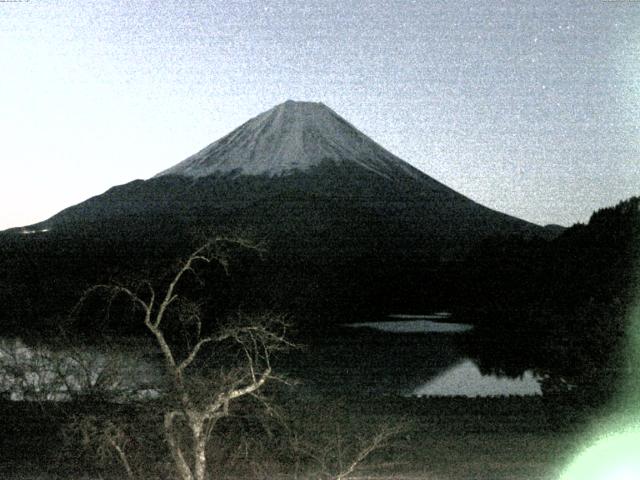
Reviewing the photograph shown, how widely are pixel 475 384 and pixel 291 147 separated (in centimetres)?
8707

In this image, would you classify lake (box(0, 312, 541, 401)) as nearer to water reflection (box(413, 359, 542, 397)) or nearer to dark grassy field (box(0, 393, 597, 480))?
water reflection (box(413, 359, 542, 397))

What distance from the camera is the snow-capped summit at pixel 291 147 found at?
4117 inches

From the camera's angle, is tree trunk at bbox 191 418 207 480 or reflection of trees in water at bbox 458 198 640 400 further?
reflection of trees in water at bbox 458 198 640 400

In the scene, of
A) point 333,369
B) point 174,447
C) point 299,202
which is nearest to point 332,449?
point 174,447

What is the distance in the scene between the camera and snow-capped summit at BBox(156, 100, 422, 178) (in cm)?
10456

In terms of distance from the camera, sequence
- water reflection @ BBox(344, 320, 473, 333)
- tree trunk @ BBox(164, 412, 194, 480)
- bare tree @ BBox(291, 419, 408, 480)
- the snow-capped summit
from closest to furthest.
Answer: tree trunk @ BBox(164, 412, 194, 480)
bare tree @ BBox(291, 419, 408, 480)
water reflection @ BBox(344, 320, 473, 333)
the snow-capped summit

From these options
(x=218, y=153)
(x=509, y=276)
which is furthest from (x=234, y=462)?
(x=218, y=153)

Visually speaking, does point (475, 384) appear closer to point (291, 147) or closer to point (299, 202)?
point (299, 202)

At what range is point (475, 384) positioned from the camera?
819 inches

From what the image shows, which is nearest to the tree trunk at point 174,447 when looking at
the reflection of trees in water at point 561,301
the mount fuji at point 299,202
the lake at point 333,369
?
the lake at point 333,369

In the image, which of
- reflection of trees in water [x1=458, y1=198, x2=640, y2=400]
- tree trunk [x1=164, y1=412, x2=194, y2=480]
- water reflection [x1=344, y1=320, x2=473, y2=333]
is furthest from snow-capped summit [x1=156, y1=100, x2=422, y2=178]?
tree trunk [x1=164, y1=412, x2=194, y2=480]

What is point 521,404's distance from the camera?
48.2 feet

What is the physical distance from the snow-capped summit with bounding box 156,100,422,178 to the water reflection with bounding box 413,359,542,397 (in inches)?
3166

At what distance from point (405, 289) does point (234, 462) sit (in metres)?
40.4
